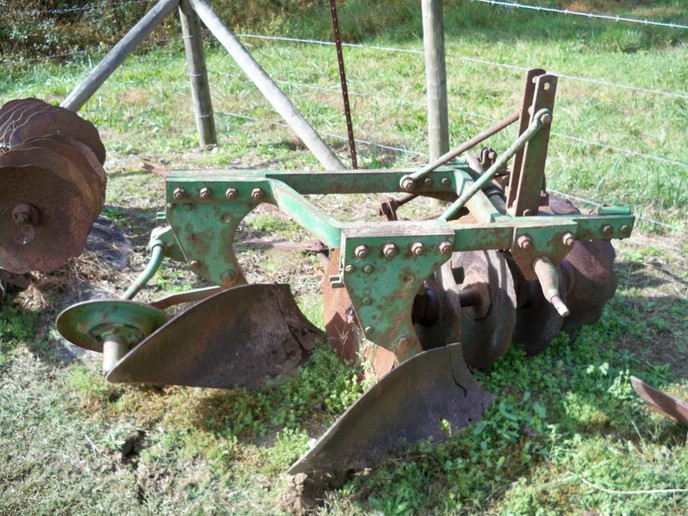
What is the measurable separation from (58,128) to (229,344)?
6.38 feet

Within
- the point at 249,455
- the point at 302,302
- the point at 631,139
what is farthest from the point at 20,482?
the point at 631,139

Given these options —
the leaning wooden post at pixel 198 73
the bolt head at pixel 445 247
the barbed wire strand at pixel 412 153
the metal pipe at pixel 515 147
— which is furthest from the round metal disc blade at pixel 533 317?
the leaning wooden post at pixel 198 73

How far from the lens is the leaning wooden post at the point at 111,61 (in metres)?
5.24

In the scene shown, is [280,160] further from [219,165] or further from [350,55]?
[350,55]

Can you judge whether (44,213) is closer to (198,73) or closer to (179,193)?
(179,193)

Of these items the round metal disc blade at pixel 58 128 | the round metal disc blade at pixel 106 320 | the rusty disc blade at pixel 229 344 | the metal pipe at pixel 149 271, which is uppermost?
the round metal disc blade at pixel 58 128

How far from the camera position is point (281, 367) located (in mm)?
3352

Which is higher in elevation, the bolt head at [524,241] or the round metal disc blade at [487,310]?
the bolt head at [524,241]

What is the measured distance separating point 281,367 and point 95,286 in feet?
4.46

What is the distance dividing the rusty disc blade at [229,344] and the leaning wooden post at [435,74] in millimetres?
1946

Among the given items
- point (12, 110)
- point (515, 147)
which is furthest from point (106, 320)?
point (12, 110)

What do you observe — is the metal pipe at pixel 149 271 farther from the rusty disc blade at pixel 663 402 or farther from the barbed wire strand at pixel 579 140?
the barbed wire strand at pixel 579 140

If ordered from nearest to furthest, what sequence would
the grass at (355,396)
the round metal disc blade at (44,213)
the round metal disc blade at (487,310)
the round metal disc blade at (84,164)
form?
1. the grass at (355,396)
2. the round metal disc blade at (487,310)
3. the round metal disc blade at (44,213)
4. the round metal disc blade at (84,164)

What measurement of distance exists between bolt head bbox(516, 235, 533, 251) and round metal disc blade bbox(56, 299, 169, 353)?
1.52m
